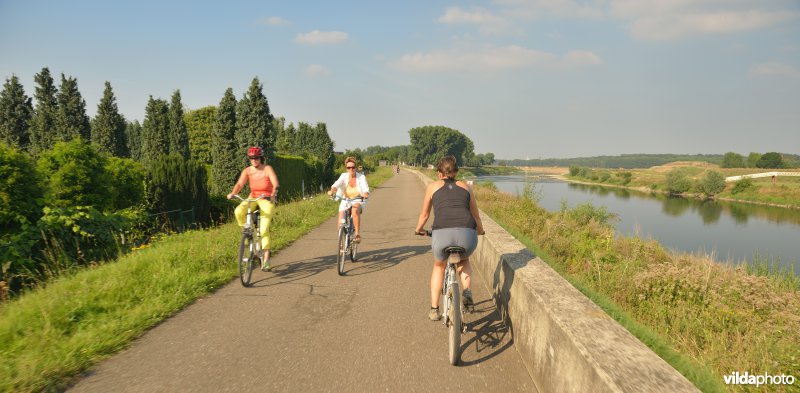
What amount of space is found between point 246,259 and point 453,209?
10.9 ft

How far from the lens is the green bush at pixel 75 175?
812 cm

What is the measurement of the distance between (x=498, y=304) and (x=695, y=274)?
13.0ft

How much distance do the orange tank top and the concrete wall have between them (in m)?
3.56

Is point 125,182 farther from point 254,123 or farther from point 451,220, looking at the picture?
point 254,123

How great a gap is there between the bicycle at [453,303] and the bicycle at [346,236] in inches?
97.6

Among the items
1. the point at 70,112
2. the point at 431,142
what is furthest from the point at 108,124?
the point at 431,142

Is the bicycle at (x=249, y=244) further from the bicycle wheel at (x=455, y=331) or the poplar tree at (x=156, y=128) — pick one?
the poplar tree at (x=156, y=128)

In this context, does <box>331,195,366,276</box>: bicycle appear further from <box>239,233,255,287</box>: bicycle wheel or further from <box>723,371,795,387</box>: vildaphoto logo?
<box>723,371,795,387</box>: vildaphoto logo

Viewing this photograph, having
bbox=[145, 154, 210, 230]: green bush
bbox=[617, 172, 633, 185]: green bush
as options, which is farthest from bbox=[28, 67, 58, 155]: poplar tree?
bbox=[617, 172, 633, 185]: green bush

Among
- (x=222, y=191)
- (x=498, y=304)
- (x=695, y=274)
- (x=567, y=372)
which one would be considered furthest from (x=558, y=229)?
(x=222, y=191)

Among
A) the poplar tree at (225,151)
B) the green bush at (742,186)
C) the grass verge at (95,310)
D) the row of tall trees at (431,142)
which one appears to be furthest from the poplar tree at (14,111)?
the row of tall trees at (431,142)

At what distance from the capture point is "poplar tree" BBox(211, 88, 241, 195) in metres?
21.8

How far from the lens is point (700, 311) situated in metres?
5.53

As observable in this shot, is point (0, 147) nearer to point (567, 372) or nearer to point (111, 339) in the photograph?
point (111, 339)
